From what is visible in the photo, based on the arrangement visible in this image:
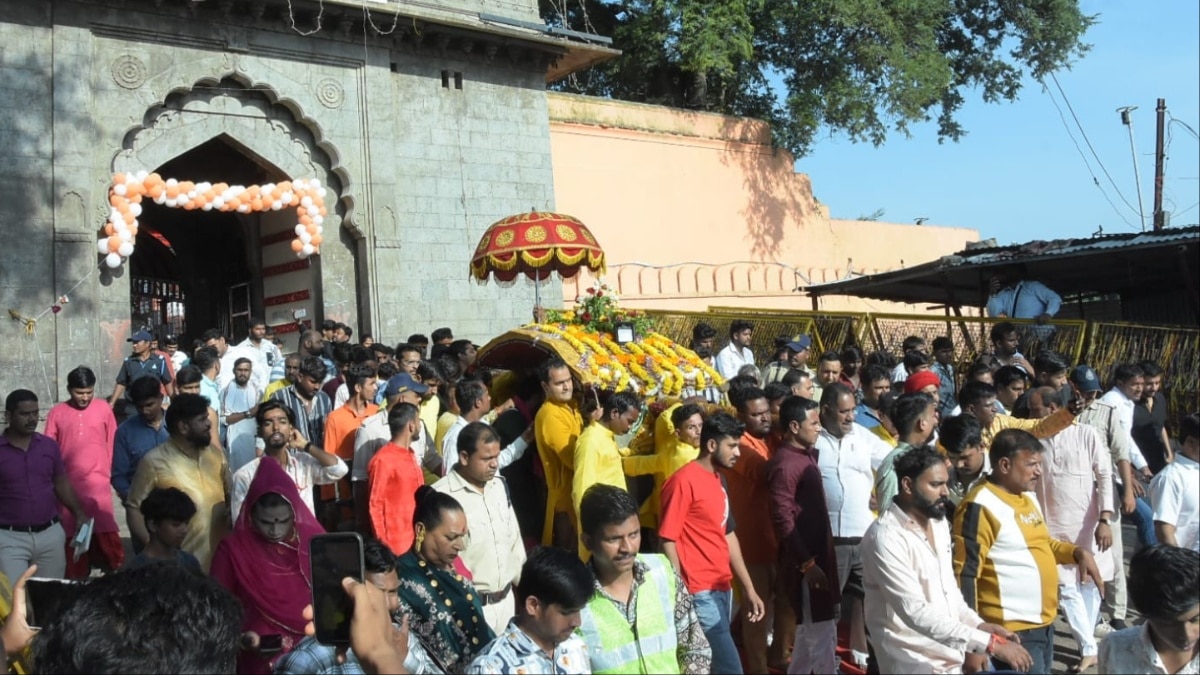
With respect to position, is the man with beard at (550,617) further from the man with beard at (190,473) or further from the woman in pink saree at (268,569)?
the man with beard at (190,473)

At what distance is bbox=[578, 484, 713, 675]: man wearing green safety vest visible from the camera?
4023 mm

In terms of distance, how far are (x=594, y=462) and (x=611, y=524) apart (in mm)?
2114

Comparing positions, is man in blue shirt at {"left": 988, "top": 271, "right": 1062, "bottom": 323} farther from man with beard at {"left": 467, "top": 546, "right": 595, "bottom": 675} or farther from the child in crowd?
man with beard at {"left": 467, "top": 546, "right": 595, "bottom": 675}

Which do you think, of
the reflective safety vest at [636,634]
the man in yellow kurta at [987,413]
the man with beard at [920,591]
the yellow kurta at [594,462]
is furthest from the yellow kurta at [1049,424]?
the reflective safety vest at [636,634]

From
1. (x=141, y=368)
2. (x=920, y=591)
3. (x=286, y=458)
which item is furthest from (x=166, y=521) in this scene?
(x=141, y=368)

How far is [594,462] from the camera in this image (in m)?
6.29

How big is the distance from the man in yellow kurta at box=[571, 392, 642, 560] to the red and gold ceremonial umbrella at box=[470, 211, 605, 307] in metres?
4.54

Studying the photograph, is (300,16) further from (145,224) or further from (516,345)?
(516,345)

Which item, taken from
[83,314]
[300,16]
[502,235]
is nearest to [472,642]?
[502,235]

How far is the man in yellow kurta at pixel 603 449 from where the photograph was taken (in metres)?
6.24

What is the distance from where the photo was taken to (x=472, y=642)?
4109 mm

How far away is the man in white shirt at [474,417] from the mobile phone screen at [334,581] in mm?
4309

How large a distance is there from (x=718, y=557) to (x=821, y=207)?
58.3 ft

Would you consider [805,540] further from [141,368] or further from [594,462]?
[141,368]
